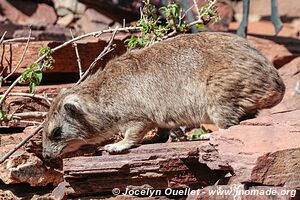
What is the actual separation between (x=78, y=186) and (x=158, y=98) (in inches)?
49.6

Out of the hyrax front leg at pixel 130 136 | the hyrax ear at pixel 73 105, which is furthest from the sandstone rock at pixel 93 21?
the hyrax front leg at pixel 130 136

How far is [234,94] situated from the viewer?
7836mm

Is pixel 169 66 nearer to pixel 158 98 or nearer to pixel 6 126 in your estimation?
pixel 158 98

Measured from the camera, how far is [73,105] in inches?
323

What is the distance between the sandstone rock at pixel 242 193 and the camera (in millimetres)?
6578

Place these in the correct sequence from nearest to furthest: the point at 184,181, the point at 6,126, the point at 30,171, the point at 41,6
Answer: the point at 184,181, the point at 30,171, the point at 6,126, the point at 41,6

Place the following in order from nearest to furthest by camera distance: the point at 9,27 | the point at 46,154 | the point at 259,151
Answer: the point at 259,151 < the point at 46,154 < the point at 9,27

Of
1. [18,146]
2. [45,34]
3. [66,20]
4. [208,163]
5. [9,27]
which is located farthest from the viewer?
[66,20]

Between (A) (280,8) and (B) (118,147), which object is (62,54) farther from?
(A) (280,8)

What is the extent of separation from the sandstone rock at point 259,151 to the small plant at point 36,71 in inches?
101

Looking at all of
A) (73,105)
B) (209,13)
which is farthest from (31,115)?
(209,13)

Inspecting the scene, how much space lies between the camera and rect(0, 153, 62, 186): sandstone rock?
8852 mm

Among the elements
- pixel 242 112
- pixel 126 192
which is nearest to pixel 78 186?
pixel 126 192

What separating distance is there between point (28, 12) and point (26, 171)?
568cm
